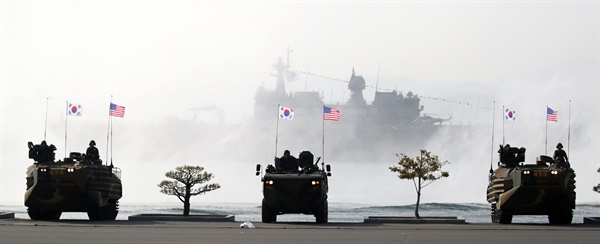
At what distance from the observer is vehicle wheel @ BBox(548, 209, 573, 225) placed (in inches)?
1316

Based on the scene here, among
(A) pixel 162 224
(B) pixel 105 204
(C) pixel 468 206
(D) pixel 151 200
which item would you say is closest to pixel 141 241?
(A) pixel 162 224

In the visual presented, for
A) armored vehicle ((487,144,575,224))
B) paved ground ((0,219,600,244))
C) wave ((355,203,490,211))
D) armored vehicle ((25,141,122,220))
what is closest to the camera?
paved ground ((0,219,600,244))

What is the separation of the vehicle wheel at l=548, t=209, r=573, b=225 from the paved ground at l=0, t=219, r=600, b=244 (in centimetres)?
156

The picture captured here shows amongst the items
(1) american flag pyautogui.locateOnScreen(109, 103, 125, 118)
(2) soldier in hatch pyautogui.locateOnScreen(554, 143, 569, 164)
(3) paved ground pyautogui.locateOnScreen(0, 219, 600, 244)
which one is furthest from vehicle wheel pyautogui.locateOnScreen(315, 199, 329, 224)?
(1) american flag pyautogui.locateOnScreen(109, 103, 125, 118)

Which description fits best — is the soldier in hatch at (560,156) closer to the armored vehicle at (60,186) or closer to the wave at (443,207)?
the armored vehicle at (60,186)

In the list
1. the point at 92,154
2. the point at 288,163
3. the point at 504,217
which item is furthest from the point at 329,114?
the point at 504,217

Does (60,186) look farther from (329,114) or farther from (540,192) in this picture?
(329,114)

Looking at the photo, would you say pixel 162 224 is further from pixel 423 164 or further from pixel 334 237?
pixel 423 164

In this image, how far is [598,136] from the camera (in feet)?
636

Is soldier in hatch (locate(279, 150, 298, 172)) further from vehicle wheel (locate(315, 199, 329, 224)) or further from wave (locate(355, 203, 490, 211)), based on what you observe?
wave (locate(355, 203, 490, 211))

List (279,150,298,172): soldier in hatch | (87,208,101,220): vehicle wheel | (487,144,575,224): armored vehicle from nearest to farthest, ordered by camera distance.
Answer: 1. (487,144,575,224): armored vehicle
2. (279,150,298,172): soldier in hatch
3. (87,208,101,220): vehicle wheel

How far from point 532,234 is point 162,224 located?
10727 mm

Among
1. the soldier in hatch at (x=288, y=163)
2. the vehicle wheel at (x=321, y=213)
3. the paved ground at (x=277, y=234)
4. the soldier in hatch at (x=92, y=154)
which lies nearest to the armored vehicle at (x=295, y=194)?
the vehicle wheel at (x=321, y=213)

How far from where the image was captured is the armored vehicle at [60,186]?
34531 mm
